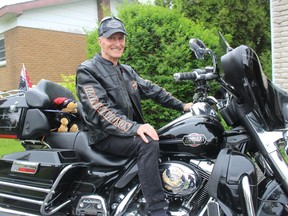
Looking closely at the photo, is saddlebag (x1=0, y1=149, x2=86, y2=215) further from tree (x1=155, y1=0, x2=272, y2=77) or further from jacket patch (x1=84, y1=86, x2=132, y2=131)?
tree (x1=155, y1=0, x2=272, y2=77)

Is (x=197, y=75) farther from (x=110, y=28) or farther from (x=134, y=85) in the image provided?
(x=110, y=28)

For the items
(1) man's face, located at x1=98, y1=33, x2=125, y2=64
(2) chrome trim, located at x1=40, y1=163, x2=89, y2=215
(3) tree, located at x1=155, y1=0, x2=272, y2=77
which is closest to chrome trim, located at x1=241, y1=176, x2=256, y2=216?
(2) chrome trim, located at x1=40, y1=163, x2=89, y2=215

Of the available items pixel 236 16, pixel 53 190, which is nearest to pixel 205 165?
pixel 53 190

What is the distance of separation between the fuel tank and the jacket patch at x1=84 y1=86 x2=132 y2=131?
0.98ft

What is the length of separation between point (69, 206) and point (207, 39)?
4.04 m

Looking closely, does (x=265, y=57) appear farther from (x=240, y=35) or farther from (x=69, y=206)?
(x=69, y=206)

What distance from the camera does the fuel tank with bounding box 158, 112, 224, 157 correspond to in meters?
2.59

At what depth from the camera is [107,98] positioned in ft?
9.31

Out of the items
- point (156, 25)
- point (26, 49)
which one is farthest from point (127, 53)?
point (26, 49)

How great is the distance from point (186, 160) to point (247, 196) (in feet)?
2.00

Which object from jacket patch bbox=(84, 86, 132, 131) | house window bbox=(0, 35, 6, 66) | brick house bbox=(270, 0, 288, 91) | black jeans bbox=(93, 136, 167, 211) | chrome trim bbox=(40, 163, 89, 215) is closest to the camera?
black jeans bbox=(93, 136, 167, 211)

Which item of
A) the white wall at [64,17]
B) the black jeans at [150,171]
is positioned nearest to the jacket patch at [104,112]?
the black jeans at [150,171]

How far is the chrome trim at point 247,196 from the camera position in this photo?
86.3 inches

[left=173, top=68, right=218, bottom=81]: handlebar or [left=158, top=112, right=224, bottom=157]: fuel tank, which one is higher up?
[left=173, top=68, right=218, bottom=81]: handlebar
